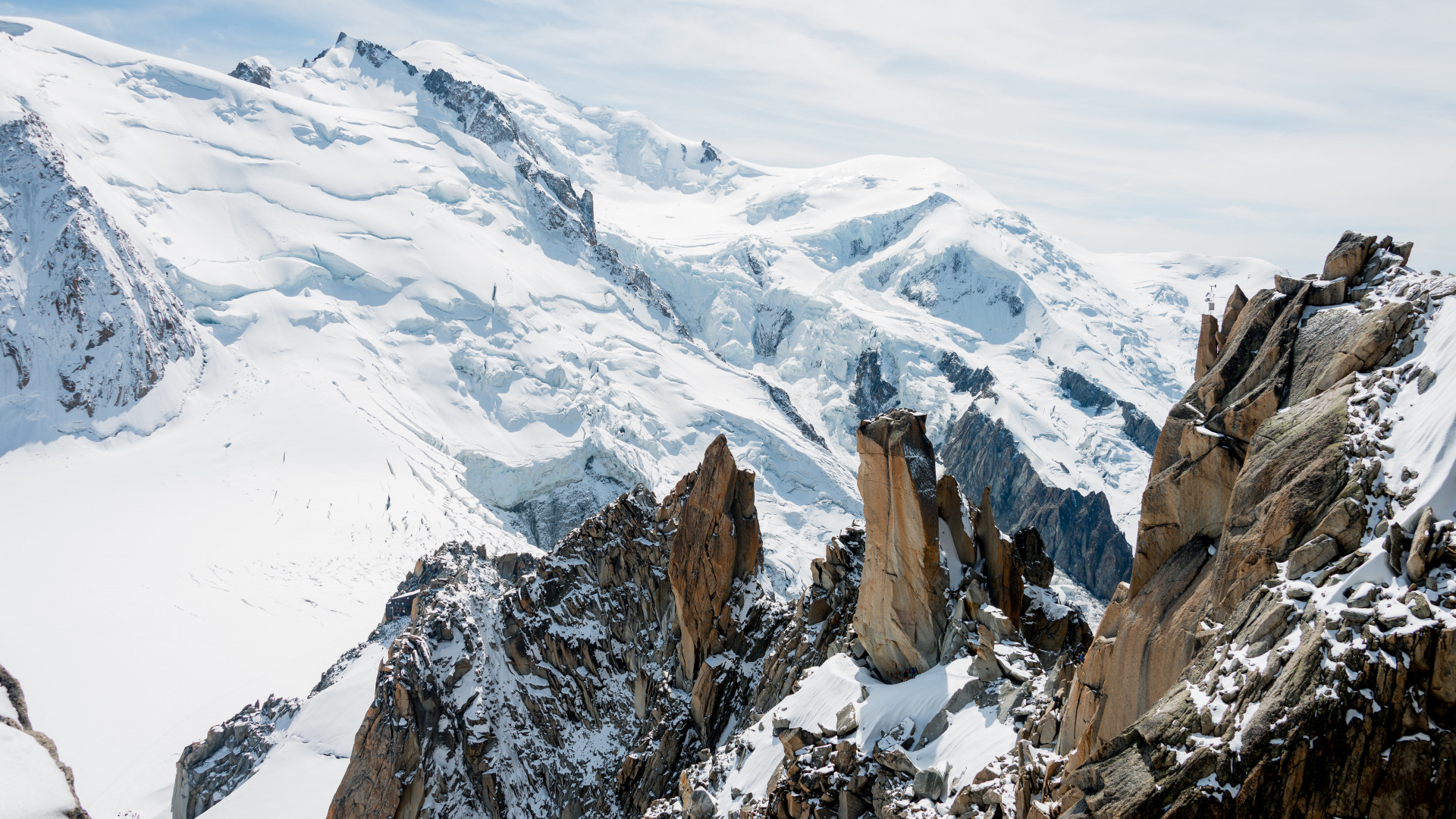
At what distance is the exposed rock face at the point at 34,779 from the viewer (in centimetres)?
3561

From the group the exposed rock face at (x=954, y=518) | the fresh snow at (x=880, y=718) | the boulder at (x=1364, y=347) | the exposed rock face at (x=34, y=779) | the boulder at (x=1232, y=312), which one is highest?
the boulder at (x=1364, y=347)

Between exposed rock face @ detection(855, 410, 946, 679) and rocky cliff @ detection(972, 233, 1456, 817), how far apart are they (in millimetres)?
10927

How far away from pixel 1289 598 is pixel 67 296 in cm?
16957

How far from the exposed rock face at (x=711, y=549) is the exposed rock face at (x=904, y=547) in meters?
18.8

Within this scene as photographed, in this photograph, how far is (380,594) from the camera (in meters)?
113

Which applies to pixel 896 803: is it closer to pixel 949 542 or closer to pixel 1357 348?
pixel 949 542

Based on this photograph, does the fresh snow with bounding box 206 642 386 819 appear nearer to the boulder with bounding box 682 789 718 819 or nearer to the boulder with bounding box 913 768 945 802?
the boulder with bounding box 682 789 718 819

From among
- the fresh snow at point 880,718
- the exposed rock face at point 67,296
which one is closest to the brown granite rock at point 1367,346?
the fresh snow at point 880,718

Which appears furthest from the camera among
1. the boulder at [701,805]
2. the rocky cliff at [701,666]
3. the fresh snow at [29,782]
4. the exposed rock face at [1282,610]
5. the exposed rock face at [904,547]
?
the fresh snow at [29,782]

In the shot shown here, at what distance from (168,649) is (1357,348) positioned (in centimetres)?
10986

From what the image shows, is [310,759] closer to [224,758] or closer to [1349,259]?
[224,758]

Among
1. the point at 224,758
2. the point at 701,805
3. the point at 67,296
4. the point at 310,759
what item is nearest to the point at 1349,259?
the point at 701,805

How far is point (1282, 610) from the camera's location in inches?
570

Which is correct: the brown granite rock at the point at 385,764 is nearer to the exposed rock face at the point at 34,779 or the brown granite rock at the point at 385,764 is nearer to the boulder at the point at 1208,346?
the exposed rock face at the point at 34,779
